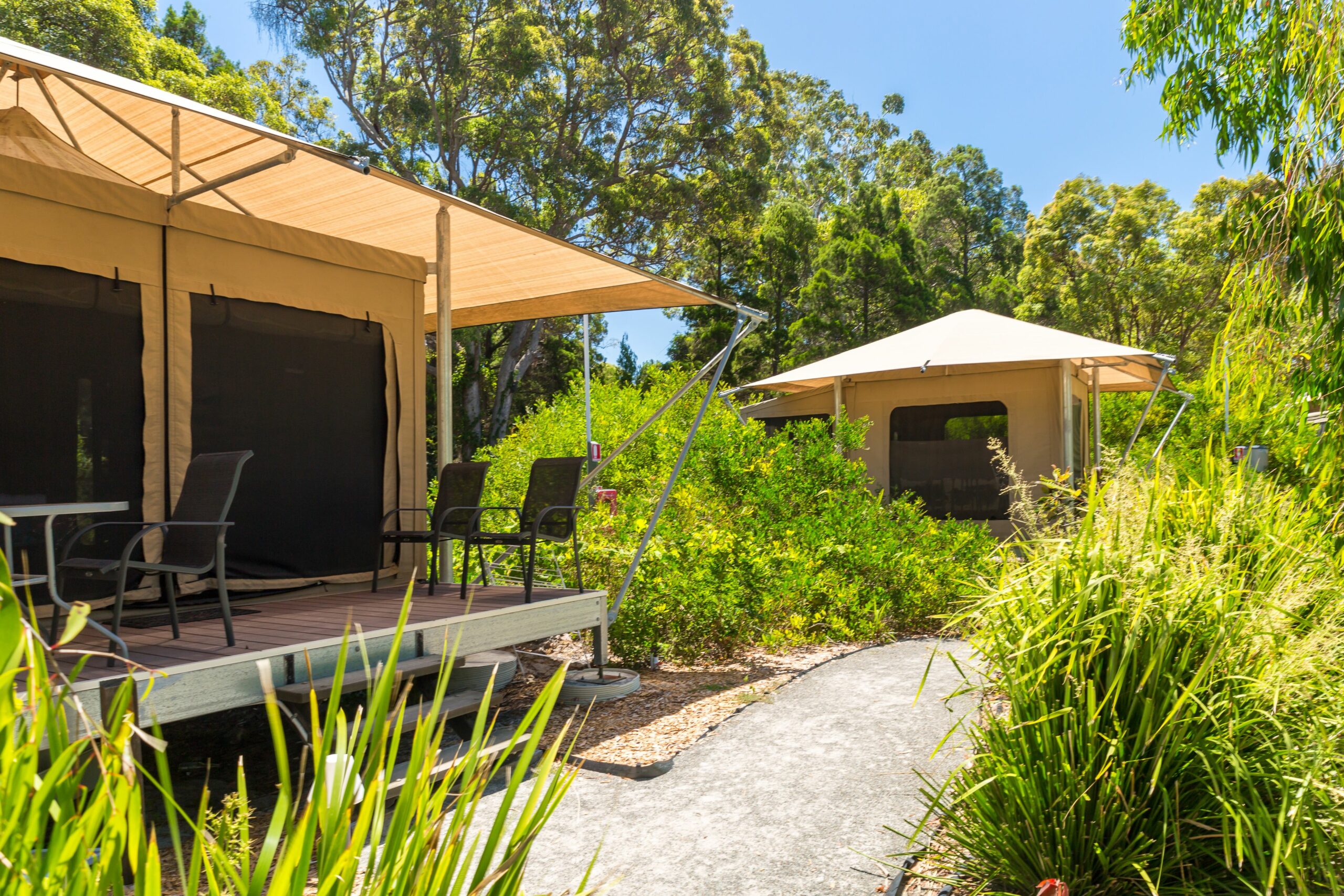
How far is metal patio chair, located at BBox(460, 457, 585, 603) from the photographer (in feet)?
16.2

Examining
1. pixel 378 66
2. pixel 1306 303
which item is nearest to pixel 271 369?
pixel 1306 303

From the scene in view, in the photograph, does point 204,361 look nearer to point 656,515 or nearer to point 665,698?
point 656,515

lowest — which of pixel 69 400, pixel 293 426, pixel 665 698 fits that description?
pixel 665 698

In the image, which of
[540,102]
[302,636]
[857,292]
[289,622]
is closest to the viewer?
[302,636]

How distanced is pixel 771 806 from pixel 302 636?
6.85 ft

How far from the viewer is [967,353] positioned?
33.4ft

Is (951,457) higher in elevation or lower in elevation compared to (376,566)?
higher

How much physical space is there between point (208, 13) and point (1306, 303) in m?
22.3

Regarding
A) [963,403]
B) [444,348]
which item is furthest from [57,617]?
[963,403]

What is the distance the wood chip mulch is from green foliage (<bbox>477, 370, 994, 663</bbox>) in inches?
7.7

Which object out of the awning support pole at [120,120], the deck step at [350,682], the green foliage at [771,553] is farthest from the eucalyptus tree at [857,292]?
the deck step at [350,682]

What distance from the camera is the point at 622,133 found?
20.5 metres

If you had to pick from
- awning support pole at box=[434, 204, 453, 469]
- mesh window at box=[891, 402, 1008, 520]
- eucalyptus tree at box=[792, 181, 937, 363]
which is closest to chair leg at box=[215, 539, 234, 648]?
awning support pole at box=[434, 204, 453, 469]

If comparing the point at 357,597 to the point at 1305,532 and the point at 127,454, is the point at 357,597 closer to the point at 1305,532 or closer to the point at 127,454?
the point at 127,454
